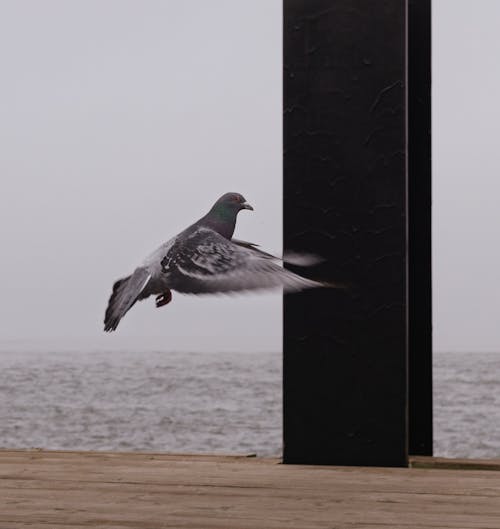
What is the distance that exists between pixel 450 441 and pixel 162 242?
3612 mm

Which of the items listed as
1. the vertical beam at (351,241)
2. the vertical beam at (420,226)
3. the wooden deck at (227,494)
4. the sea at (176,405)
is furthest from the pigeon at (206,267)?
the sea at (176,405)

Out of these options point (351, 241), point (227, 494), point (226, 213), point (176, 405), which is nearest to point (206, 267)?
point (226, 213)

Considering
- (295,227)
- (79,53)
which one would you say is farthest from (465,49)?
(295,227)

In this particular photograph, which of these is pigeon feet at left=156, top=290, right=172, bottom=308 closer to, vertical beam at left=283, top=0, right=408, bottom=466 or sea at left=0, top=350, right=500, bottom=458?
vertical beam at left=283, top=0, right=408, bottom=466

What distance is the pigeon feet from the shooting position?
2375 millimetres

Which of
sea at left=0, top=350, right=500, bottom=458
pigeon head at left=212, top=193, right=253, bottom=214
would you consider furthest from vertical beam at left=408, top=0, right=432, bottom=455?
sea at left=0, top=350, right=500, bottom=458

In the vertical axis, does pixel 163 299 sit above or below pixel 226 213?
below

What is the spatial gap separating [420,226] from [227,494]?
95 cm

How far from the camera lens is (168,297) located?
7.82 feet

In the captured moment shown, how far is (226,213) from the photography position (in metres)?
2.44

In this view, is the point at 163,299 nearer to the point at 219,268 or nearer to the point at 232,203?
the point at 219,268

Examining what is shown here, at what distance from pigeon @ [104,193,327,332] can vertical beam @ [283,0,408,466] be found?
10 centimetres

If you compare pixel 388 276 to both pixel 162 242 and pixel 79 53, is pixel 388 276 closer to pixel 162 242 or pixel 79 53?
pixel 162 242

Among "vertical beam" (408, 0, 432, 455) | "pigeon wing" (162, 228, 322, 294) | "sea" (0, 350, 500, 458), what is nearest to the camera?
"pigeon wing" (162, 228, 322, 294)
